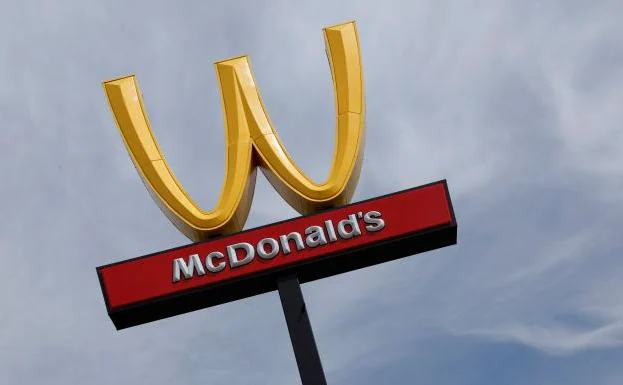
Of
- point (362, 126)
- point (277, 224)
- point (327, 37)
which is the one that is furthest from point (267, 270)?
point (327, 37)

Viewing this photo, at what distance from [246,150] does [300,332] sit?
2927 millimetres

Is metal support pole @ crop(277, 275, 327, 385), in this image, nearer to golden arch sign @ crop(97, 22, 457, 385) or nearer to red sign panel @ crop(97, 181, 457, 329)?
golden arch sign @ crop(97, 22, 457, 385)

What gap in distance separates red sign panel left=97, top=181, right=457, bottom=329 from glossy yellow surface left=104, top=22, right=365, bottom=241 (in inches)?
13.6

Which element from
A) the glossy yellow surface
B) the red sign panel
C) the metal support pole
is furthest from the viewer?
the glossy yellow surface

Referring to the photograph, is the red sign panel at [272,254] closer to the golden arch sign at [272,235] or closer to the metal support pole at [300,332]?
the golden arch sign at [272,235]

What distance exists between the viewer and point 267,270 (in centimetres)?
1377

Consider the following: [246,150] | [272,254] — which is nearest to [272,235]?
[272,254]

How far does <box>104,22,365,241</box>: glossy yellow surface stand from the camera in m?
14.1

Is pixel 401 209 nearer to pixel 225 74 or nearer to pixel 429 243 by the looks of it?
pixel 429 243

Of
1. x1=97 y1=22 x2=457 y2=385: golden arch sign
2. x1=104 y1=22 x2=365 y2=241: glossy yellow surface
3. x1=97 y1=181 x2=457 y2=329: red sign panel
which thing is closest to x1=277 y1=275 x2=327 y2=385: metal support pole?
x1=97 y1=22 x2=457 y2=385: golden arch sign

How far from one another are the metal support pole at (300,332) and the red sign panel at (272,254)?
0.23 meters

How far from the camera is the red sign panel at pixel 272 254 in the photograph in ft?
44.8

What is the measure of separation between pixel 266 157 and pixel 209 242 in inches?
61.9

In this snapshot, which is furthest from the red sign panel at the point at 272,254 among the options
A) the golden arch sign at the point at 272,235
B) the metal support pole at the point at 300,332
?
the metal support pole at the point at 300,332
